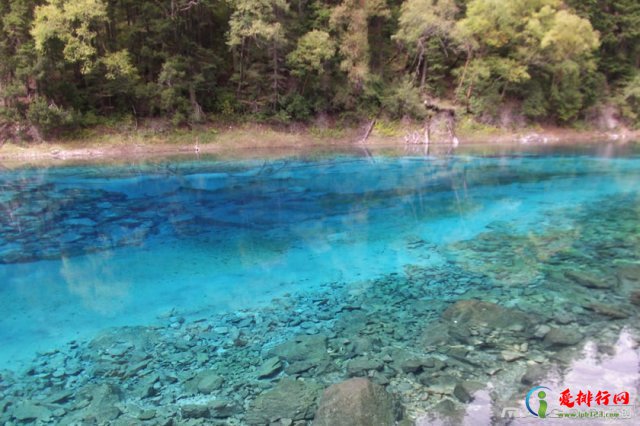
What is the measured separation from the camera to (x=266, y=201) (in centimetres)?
1408

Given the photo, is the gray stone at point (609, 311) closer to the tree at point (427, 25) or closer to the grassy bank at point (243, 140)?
the grassy bank at point (243, 140)

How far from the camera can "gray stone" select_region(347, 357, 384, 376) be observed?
16.8 ft

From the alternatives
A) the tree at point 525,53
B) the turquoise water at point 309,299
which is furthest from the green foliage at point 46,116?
the tree at point 525,53

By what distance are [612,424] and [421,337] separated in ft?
7.38

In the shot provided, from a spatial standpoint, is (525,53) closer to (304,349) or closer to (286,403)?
(304,349)

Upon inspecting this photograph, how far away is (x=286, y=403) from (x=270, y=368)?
0.71m

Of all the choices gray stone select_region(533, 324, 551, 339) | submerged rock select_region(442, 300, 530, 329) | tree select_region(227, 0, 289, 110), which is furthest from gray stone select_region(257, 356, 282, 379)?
tree select_region(227, 0, 289, 110)

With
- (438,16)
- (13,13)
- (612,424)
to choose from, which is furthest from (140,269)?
→ (438,16)

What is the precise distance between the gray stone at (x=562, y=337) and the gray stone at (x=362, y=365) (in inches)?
88.2

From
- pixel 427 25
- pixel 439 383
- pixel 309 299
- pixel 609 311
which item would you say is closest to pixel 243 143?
pixel 427 25

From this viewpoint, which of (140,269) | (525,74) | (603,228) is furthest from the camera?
(525,74)

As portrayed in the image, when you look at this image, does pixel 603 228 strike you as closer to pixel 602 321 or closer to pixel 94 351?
pixel 602 321

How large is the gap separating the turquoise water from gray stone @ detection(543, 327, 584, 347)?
0.08 ft

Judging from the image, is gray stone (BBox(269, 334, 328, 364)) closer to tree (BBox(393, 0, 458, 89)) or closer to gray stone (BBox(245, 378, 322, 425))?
gray stone (BBox(245, 378, 322, 425))
